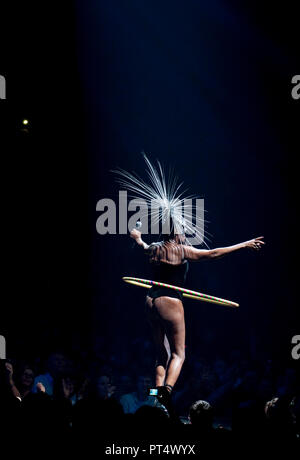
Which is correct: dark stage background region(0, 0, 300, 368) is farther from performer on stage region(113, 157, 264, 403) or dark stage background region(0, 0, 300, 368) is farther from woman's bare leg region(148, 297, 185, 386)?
woman's bare leg region(148, 297, 185, 386)

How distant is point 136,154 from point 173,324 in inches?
212

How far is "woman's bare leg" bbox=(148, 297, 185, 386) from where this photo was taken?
17.6 feet

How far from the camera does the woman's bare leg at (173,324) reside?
536 centimetres

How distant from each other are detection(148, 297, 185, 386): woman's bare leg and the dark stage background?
365 centimetres

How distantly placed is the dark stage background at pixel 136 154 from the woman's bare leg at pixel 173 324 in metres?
3.65

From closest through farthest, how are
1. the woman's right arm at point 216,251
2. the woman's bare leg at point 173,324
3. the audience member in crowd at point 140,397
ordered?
1. the woman's bare leg at point 173,324
2. the woman's right arm at point 216,251
3. the audience member in crowd at point 140,397

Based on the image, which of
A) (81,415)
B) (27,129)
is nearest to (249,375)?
(81,415)

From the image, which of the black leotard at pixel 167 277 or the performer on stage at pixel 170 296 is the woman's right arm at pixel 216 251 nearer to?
the performer on stage at pixel 170 296

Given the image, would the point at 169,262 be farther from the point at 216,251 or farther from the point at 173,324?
the point at 173,324

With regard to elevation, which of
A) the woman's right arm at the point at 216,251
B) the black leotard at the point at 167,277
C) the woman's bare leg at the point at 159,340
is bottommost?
the woman's bare leg at the point at 159,340

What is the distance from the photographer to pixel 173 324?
5426 millimetres

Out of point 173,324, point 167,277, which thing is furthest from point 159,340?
point 167,277

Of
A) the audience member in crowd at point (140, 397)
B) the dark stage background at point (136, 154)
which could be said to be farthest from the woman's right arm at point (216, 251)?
the dark stage background at point (136, 154)

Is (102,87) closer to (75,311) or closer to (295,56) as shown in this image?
(295,56)
